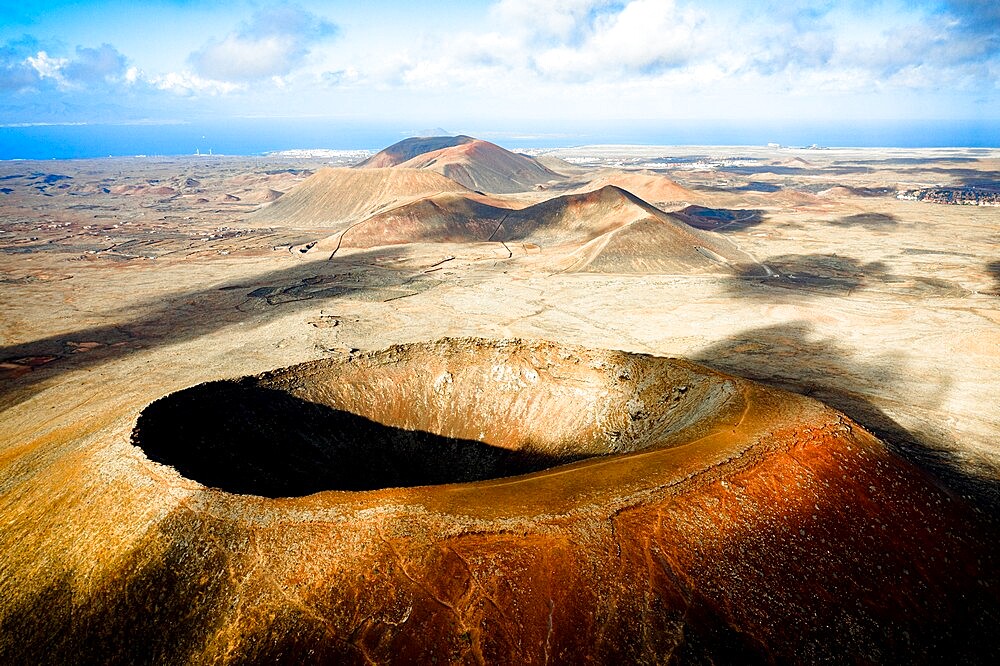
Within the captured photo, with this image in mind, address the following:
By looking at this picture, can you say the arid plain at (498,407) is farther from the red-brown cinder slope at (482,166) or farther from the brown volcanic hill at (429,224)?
the red-brown cinder slope at (482,166)

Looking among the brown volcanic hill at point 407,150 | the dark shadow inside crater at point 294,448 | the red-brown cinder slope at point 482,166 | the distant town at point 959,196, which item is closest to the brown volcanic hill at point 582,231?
the dark shadow inside crater at point 294,448

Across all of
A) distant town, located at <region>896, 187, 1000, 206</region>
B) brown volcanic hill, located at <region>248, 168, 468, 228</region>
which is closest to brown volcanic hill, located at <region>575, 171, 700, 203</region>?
brown volcanic hill, located at <region>248, 168, 468, 228</region>

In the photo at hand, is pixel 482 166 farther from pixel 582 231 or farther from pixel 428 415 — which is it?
pixel 428 415

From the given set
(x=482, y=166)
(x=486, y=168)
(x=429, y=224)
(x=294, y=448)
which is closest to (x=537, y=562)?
(x=294, y=448)

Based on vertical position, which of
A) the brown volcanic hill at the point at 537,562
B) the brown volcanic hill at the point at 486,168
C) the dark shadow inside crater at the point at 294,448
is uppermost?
the brown volcanic hill at the point at 486,168

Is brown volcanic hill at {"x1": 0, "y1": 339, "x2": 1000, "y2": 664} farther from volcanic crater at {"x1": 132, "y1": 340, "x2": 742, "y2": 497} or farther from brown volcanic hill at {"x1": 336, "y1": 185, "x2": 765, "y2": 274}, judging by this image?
brown volcanic hill at {"x1": 336, "y1": 185, "x2": 765, "y2": 274}

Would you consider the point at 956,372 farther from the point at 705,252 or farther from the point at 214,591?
the point at 214,591
